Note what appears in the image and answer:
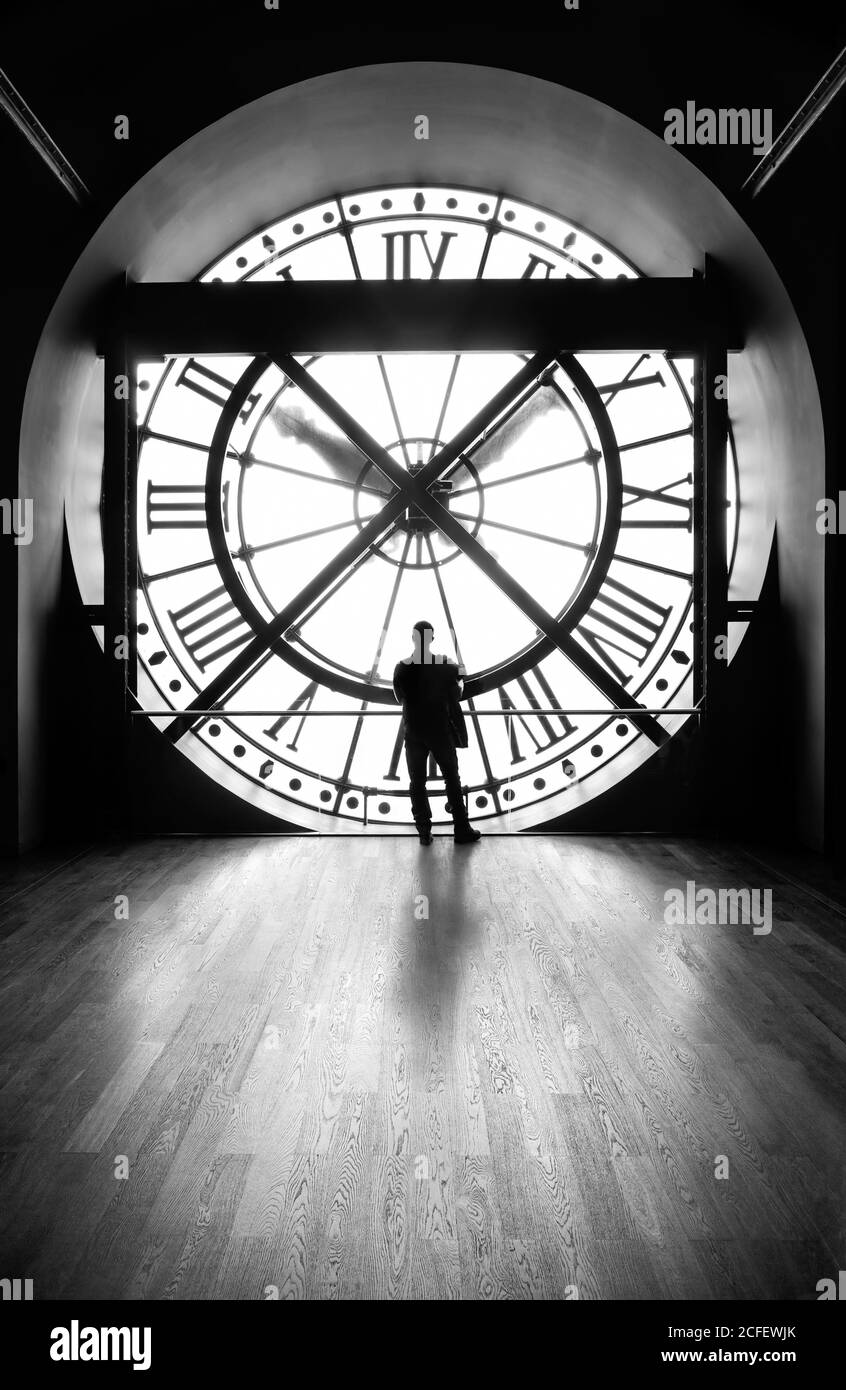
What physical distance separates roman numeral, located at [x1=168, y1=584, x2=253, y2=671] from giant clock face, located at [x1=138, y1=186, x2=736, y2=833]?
11mm

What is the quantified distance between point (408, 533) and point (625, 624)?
4.37 feet

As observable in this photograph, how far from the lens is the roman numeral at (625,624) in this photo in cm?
554

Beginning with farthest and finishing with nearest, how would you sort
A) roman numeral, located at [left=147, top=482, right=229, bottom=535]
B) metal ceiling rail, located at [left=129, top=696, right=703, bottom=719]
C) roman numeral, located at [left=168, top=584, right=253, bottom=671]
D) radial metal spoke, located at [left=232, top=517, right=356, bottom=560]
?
roman numeral, located at [left=168, top=584, right=253, bottom=671], roman numeral, located at [left=147, top=482, right=229, bottom=535], radial metal spoke, located at [left=232, top=517, right=356, bottom=560], metal ceiling rail, located at [left=129, top=696, right=703, bottom=719]

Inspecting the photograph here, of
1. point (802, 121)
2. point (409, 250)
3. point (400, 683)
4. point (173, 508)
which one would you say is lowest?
point (400, 683)

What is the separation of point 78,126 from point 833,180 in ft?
11.0

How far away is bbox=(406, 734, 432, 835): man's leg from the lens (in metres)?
4.89

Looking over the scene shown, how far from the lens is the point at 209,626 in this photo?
554 cm

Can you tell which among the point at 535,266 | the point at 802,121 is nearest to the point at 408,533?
the point at 535,266

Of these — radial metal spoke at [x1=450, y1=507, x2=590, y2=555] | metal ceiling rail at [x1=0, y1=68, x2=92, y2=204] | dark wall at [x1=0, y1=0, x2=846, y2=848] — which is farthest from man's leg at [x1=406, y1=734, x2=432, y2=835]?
metal ceiling rail at [x1=0, y1=68, x2=92, y2=204]

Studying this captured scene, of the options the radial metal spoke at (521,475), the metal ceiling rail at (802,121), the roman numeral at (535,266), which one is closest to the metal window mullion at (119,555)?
the radial metal spoke at (521,475)

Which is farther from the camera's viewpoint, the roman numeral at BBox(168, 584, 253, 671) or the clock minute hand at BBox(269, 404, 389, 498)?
the roman numeral at BBox(168, 584, 253, 671)

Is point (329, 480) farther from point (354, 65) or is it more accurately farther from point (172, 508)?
point (354, 65)

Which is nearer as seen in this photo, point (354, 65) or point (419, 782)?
point (354, 65)

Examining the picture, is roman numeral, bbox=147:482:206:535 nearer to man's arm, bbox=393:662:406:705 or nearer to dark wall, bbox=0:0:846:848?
dark wall, bbox=0:0:846:848
